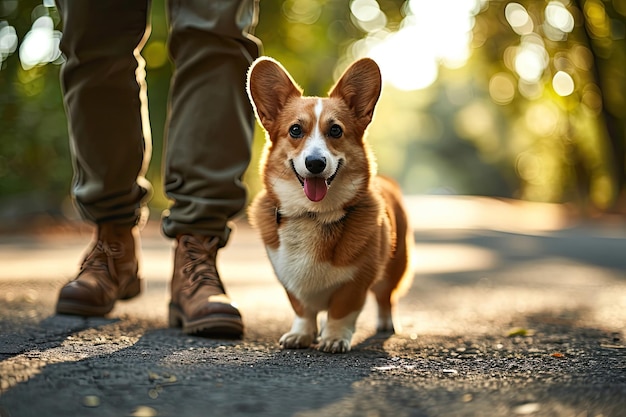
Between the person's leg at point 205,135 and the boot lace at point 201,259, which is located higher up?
the person's leg at point 205,135

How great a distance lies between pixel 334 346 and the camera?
2.42 metres

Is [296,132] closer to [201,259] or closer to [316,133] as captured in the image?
[316,133]

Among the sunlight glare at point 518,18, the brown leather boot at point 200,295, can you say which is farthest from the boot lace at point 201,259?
the sunlight glare at point 518,18

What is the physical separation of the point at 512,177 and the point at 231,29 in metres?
34.8

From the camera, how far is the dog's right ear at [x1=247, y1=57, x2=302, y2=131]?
2.72 m

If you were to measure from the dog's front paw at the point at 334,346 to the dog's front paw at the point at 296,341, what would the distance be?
0.23 ft

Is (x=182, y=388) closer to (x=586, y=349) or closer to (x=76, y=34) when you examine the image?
(x=586, y=349)

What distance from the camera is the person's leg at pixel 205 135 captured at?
2760 millimetres

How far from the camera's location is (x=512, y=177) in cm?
3638

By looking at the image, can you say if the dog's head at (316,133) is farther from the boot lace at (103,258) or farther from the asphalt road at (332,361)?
the boot lace at (103,258)

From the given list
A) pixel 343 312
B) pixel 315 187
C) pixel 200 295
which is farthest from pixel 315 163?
pixel 200 295

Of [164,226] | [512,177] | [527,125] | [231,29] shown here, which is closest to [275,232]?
[164,226]

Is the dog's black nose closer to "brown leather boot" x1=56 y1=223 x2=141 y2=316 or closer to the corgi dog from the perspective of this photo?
the corgi dog

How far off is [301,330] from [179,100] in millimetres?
934
